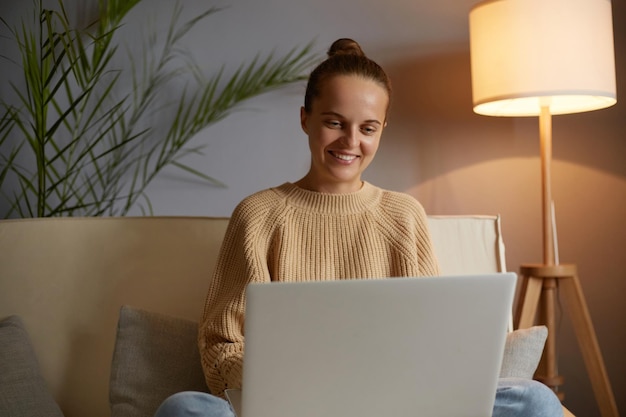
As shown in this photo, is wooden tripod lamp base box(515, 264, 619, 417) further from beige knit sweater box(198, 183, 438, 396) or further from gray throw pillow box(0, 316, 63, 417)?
gray throw pillow box(0, 316, 63, 417)

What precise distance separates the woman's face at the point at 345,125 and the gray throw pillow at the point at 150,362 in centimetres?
47

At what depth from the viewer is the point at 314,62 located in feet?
8.64

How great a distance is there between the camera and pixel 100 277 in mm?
1819

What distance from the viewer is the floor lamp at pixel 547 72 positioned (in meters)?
2.17

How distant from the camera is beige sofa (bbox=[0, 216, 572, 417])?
1.75m

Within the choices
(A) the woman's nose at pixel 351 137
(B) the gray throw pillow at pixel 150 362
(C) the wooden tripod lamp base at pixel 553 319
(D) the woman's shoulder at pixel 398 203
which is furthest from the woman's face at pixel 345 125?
(C) the wooden tripod lamp base at pixel 553 319

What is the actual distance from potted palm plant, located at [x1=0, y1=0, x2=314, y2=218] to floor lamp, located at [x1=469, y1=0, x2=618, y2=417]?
0.64 metres

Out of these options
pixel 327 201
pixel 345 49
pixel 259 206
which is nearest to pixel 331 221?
pixel 327 201

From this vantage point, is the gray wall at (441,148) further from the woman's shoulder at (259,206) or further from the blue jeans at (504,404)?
the blue jeans at (504,404)

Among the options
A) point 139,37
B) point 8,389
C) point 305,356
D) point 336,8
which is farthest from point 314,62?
point 305,356

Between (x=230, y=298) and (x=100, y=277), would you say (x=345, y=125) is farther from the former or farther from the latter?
(x=100, y=277)

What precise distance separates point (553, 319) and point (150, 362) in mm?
1243

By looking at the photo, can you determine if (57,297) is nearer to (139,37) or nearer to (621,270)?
(139,37)

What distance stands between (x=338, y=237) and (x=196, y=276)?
36 centimetres
